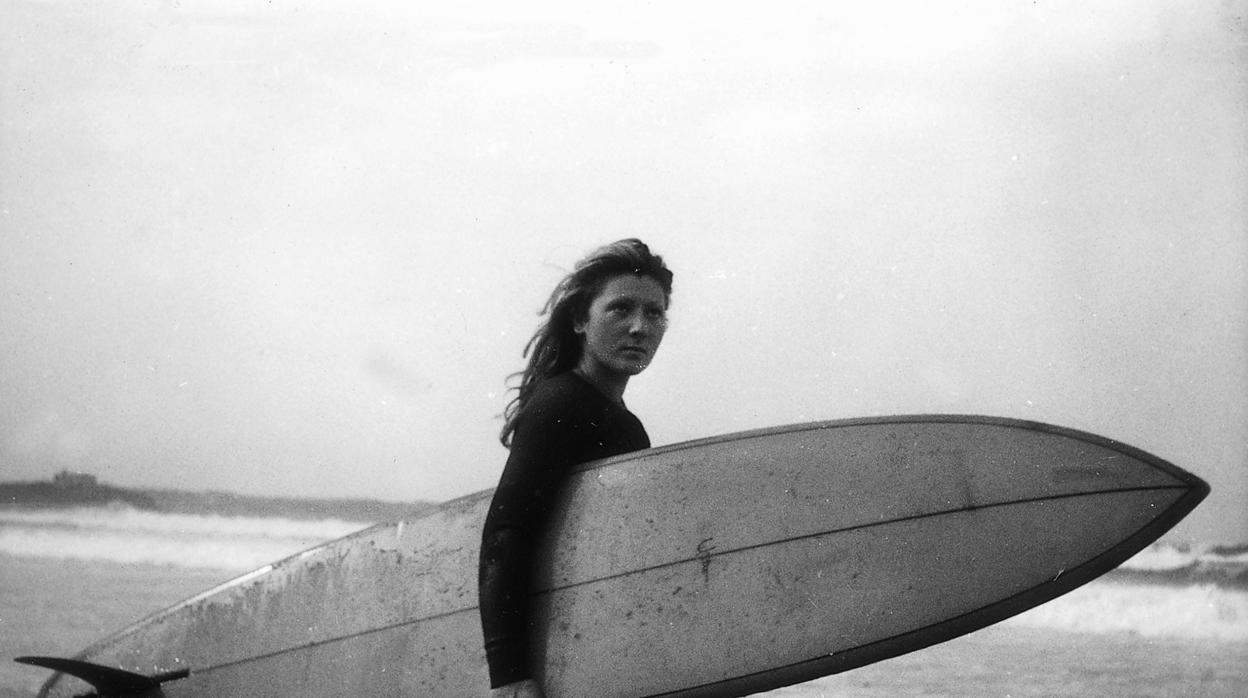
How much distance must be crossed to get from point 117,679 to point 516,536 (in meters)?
0.80

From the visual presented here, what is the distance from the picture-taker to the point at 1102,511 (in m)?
1.36

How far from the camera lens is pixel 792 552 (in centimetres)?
142

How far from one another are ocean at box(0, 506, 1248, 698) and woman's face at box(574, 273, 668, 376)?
1123 millimetres

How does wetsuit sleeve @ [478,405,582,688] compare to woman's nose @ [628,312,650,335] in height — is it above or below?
below

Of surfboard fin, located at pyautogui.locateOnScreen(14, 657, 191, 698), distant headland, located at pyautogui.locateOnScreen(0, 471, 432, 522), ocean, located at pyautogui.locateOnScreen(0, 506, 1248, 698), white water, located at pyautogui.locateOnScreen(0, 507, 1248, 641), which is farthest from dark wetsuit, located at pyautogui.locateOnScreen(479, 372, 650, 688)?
white water, located at pyautogui.locateOnScreen(0, 507, 1248, 641)

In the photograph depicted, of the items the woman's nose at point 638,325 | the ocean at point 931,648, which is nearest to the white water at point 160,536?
the ocean at point 931,648

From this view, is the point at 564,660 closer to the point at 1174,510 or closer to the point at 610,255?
the point at 610,255

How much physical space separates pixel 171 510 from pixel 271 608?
7.03 feet

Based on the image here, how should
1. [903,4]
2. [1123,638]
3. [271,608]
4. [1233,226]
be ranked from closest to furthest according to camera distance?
[271,608], [1233,226], [1123,638], [903,4]

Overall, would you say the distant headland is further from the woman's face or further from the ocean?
the woman's face

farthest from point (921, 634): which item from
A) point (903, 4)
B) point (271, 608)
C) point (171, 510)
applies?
point (171, 510)

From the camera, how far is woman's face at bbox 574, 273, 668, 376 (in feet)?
4.88

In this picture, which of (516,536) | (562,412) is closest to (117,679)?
(516,536)

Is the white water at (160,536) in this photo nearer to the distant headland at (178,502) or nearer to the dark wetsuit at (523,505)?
the distant headland at (178,502)
